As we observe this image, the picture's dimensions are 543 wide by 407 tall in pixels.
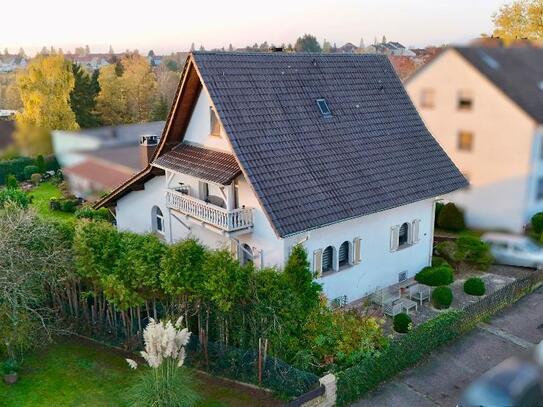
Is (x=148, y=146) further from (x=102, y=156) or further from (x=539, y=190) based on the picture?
(x=539, y=190)

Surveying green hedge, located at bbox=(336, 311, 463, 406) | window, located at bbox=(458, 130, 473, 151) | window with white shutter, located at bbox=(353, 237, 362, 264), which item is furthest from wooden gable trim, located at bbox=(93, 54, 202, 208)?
green hedge, located at bbox=(336, 311, 463, 406)

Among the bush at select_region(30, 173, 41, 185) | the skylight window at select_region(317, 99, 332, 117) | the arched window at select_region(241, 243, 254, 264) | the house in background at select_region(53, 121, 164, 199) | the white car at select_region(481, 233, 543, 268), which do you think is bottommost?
the bush at select_region(30, 173, 41, 185)

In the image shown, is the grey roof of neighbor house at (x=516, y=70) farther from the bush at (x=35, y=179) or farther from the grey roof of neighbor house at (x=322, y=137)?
the bush at (x=35, y=179)

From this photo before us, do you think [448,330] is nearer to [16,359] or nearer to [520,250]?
[520,250]

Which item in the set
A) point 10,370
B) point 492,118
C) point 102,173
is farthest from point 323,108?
point 102,173

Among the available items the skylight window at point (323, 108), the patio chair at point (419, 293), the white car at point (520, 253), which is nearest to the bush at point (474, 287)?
the patio chair at point (419, 293)

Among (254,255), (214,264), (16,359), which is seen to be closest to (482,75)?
(214,264)

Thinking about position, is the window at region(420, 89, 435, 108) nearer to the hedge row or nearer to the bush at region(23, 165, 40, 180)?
the hedge row

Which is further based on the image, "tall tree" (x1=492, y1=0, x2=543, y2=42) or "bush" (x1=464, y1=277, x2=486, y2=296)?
"tall tree" (x1=492, y1=0, x2=543, y2=42)
